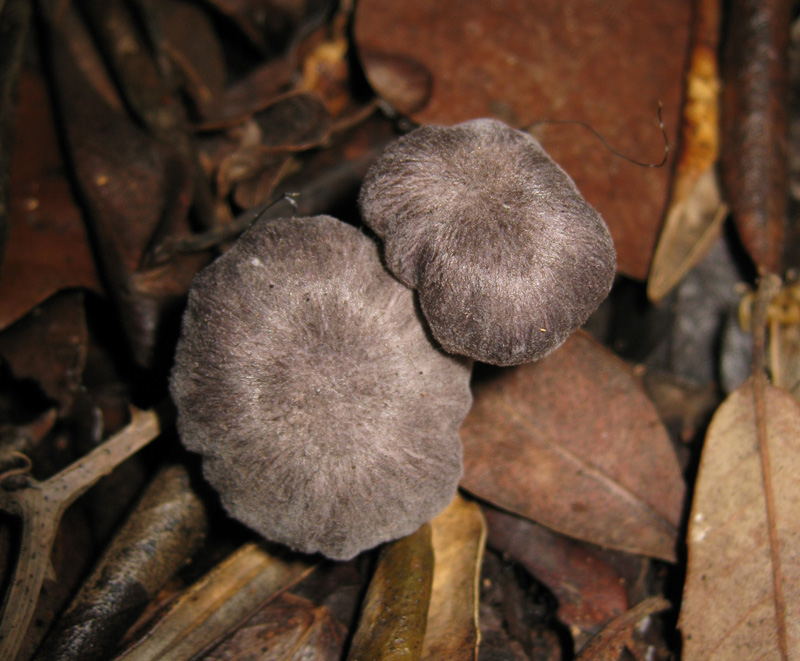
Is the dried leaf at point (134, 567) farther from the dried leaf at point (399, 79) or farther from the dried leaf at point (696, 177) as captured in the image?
the dried leaf at point (696, 177)

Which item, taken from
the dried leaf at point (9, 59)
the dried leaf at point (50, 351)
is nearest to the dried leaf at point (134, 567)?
the dried leaf at point (50, 351)

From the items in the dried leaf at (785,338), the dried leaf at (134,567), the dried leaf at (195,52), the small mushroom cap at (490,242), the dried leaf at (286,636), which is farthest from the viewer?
the dried leaf at (195,52)

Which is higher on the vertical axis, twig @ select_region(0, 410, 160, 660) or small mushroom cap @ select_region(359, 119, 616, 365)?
small mushroom cap @ select_region(359, 119, 616, 365)

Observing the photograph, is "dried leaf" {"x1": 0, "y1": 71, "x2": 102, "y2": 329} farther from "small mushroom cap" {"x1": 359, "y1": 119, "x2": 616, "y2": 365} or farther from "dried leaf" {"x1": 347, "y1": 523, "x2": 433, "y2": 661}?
"dried leaf" {"x1": 347, "y1": 523, "x2": 433, "y2": 661}

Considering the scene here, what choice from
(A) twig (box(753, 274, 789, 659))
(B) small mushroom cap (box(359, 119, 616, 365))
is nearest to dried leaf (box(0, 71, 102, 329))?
(B) small mushroom cap (box(359, 119, 616, 365))

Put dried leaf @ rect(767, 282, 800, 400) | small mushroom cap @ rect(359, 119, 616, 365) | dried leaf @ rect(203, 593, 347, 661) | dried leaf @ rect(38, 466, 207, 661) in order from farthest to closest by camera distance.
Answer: dried leaf @ rect(767, 282, 800, 400) → dried leaf @ rect(203, 593, 347, 661) → dried leaf @ rect(38, 466, 207, 661) → small mushroom cap @ rect(359, 119, 616, 365)

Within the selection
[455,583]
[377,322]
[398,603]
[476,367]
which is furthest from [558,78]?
[398,603]

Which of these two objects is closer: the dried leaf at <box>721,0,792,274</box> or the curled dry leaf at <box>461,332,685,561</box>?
the curled dry leaf at <box>461,332,685,561</box>
